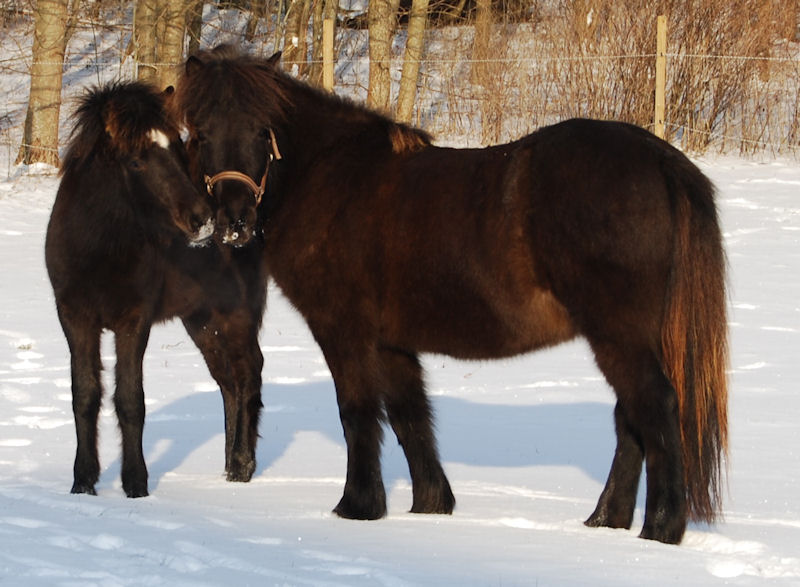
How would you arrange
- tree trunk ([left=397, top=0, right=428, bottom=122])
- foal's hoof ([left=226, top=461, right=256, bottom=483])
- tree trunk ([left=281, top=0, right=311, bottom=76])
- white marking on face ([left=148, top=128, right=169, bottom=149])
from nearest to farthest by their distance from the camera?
white marking on face ([left=148, top=128, right=169, bottom=149]) → foal's hoof ([left=226, top=461, right=256, bottom=483]) → tree trunk ([left=397, top=0, right=428, bottom=122]) → tree trunk ([left=281, top=0, right=311, bottom=76])

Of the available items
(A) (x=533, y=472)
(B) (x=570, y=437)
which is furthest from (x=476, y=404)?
(A) (x=533, y=472)

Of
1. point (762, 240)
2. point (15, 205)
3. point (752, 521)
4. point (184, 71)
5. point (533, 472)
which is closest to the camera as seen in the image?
point (752, 521)

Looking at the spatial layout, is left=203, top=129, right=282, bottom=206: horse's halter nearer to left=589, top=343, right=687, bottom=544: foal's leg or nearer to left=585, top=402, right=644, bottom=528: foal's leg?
left=589, top=343, right=687, bottom=544: foal's leg

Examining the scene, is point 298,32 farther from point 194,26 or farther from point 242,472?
point 242,472

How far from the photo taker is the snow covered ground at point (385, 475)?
4113mm

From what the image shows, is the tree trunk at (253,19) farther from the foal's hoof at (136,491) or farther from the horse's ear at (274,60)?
the foal's hoof at (136,491)

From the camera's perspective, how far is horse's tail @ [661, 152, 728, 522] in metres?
4.66

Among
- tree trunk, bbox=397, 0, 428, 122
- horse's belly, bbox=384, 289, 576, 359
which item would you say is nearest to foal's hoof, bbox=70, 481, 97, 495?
horse's belly, bbox=384, 289, 576, 359

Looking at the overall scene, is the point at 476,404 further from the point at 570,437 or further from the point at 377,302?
the point at 377,302

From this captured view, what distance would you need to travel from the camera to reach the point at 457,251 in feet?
16.4

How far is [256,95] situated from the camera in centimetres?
543

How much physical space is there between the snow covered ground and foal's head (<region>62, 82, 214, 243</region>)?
1.48 m

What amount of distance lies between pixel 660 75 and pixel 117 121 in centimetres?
1028

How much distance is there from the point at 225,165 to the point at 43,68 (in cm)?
1331
